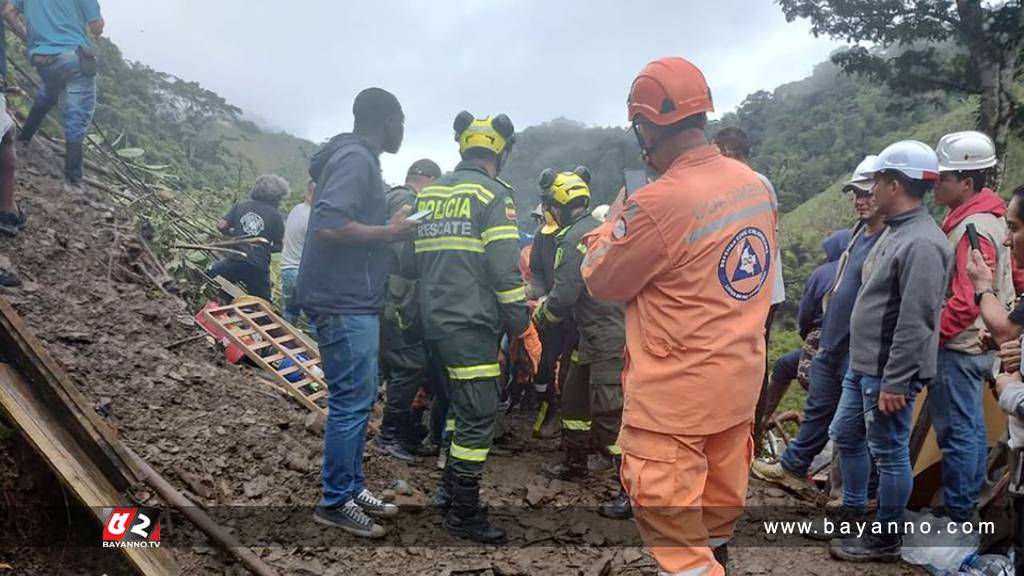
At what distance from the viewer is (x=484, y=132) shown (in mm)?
3430

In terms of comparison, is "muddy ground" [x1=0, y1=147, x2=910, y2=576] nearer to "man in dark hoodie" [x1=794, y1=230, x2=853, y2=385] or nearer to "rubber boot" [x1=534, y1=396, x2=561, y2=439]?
"rubber boot" [x1=534, y1=396, x2=561, y2=439]

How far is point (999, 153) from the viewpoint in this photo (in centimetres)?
956

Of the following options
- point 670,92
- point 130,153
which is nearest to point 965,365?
point 670,92

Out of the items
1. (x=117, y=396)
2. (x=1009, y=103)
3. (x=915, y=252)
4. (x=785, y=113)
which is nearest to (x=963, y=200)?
(x=915, y=252)

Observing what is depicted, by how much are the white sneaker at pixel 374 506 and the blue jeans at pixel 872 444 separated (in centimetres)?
235

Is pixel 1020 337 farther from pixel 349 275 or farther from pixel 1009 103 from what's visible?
pixel 1009 103

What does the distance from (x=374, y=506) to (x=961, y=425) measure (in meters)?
2.95

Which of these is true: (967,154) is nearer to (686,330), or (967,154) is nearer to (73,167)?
(686,330)

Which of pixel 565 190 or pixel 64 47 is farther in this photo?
pixel 64 47

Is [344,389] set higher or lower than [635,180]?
lower

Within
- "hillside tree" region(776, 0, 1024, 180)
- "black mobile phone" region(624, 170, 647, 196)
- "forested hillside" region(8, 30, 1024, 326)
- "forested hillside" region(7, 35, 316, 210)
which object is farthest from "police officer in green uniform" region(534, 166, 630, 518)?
"hillside tree" region(776, 0, 1024, 180)

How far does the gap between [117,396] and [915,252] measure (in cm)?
407

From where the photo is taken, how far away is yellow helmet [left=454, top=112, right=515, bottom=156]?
11.2ft

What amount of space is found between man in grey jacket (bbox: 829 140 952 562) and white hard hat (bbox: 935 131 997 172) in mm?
411
